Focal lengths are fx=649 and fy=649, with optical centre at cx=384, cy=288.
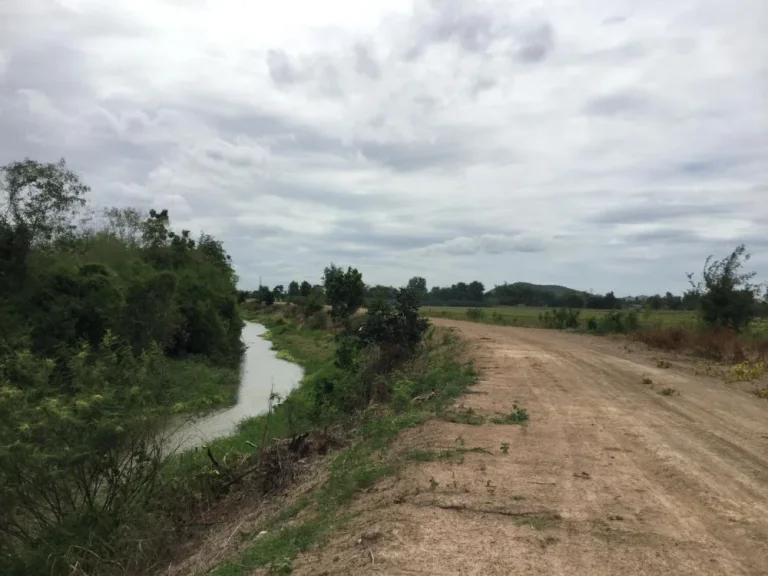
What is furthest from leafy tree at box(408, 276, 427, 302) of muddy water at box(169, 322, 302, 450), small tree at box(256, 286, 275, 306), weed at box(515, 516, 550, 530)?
small tree at box(256, 286, 275, 306)

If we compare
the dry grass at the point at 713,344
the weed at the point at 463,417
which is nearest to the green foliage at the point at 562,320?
the dry grass at the point at 713,344

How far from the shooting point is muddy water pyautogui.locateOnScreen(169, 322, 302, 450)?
669 inches

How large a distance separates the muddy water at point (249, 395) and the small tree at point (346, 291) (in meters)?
5.34

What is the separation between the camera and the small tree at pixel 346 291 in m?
41.1

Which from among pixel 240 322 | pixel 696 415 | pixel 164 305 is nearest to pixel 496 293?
pixel 240 322

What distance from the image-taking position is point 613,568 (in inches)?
196

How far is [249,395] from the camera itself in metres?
26.6

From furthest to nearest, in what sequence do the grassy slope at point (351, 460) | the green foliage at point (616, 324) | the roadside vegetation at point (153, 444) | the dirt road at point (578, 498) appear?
the green foliage at point (616, 324) → the roadside vegetation at point (153, 444) → the grassy slope at point (351, 460) → the dirt road at point (578, 498)

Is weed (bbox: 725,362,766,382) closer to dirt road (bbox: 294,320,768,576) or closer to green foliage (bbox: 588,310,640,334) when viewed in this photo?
dirt road (bbox: 294,320,768,576)

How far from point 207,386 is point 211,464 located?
15052 millimetres

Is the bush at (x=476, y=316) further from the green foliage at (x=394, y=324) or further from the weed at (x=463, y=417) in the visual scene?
the weed at (x=463, y=417)

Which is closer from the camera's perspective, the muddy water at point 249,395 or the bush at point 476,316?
the muddy water at point 249,395

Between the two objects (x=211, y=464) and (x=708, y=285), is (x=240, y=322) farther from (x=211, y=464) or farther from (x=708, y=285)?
(x=211, y=464)

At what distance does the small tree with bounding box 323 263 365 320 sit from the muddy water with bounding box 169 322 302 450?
534 cm
